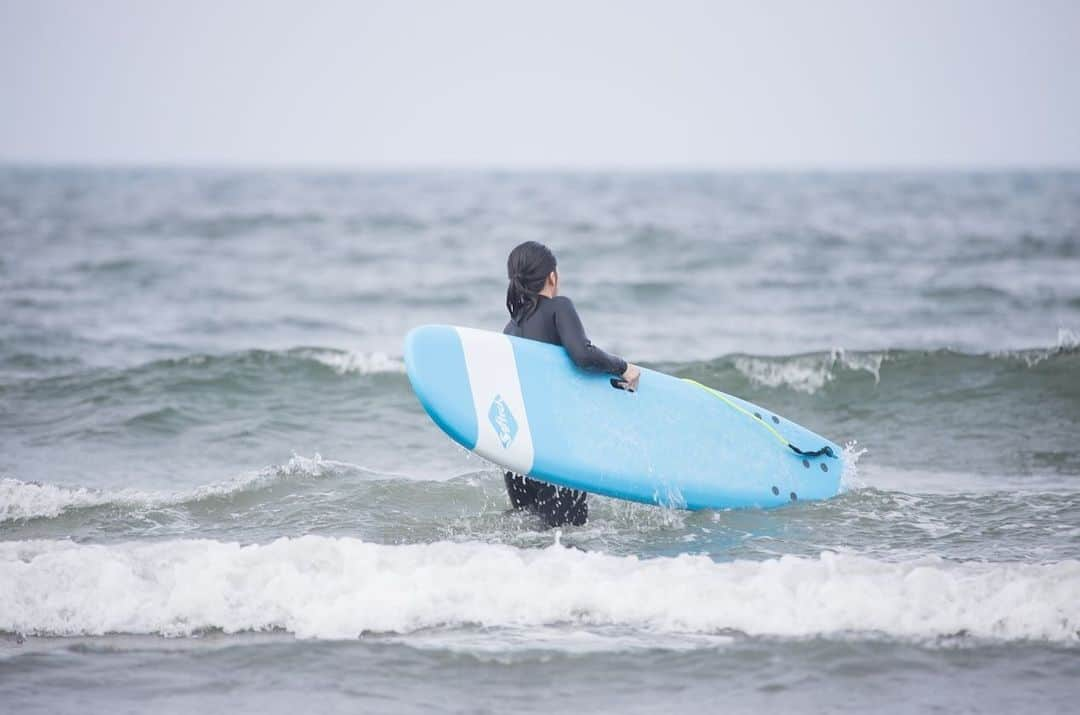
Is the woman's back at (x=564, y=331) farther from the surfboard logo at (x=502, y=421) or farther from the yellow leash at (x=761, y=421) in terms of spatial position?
the yellow leash at (x=761, y=421)

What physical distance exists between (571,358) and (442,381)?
2.20 ft

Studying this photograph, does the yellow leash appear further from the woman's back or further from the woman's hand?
the woman's back

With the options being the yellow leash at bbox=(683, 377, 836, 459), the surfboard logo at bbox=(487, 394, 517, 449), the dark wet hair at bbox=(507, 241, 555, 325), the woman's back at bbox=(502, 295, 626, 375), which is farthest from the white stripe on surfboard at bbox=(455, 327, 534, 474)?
the yellow leash at bbox=(683, 377, 836, 459)

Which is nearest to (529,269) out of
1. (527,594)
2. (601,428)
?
(601,428)

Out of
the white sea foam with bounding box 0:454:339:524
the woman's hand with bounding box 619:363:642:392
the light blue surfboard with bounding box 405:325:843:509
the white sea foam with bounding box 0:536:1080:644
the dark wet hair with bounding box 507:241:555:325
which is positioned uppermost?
the dark wet hair with bounding box 507:241:555:325

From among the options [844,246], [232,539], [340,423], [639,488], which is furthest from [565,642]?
[844,246]

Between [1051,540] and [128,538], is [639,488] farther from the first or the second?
[128,538]

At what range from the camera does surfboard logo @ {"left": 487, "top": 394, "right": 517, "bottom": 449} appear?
559cm

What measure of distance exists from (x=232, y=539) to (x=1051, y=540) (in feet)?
13.7

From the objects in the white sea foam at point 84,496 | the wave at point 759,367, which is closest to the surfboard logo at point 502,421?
the white sea foam at point 84,496

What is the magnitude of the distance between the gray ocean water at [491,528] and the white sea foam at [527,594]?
0.01 m

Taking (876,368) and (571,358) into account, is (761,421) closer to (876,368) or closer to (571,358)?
(571,358)

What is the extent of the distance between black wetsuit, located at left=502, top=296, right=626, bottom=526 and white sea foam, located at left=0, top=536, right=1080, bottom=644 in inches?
28.4

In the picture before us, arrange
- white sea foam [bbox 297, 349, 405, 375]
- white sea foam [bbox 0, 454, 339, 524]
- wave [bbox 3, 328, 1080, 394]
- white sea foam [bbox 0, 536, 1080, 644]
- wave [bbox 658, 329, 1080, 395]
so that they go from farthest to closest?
white sea foam [bbox 297, 349, 405, 375] < wave [bbox 3, 328, 1080, 394] < wave [bbox 658, 329, 1080, 395] < white sea foam [bbox 0, 454, 339, 524] < white sea foam [bbox 0, 536, 1080, 644]
